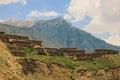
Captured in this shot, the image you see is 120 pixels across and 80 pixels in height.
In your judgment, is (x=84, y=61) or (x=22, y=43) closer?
(x=22, y=43)

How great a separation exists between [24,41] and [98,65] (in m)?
24.7

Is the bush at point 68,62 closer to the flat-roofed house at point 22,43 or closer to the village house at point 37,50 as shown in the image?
the village house at point 37,50

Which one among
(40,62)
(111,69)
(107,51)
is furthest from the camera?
(107,51)

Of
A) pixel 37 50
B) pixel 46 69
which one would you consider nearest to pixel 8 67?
pixel 46 69

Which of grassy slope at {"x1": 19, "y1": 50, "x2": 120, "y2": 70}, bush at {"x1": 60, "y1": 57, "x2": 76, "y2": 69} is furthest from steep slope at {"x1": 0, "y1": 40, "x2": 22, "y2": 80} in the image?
bush at {"x1": 60, "y1": 57, "x2": 76, "y2": 69}

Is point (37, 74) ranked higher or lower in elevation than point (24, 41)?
lower

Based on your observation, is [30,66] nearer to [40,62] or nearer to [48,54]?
[40,62]

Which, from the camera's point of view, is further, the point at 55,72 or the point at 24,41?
the point at 24,41

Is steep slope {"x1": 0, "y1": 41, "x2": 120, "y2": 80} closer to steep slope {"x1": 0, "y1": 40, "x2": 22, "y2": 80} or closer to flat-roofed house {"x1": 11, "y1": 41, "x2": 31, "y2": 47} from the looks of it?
steep slope {"x1": 0, "y1": 40, "x2": 22, "y2": 80}

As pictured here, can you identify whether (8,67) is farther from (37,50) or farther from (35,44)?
(35,44)

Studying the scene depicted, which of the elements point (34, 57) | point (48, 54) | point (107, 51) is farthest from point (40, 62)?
point (107, 51)

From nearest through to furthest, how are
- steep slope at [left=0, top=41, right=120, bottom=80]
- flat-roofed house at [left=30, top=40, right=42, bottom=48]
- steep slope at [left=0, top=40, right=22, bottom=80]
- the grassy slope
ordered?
1. steep slope at [left=0, top=40, right=22, bottom=80]
2. steep slope at [left=0, top=41, right=120, bottom=80]
3. the grassy slope
4. flat-roofed house at [left=30, top=40, right=42, bottom=48]

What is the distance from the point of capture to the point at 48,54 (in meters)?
124

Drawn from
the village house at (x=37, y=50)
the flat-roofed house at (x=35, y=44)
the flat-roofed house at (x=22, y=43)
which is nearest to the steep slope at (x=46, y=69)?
the village house at (x=37, y=50)
